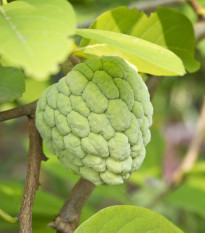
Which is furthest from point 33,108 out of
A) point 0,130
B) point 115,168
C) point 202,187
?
point 0,130

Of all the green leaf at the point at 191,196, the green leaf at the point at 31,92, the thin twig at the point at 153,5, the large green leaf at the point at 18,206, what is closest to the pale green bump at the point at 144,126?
the large green leaf at the point at 18,206

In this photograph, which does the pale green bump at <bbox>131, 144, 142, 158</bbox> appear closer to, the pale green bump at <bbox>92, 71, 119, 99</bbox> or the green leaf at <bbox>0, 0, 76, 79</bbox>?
the pale green bump at <bbox>92, 71, 119, 99</bbox>

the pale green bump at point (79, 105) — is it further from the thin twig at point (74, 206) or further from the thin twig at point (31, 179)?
the thin twig at point (74, 206)

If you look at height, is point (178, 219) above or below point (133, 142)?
below

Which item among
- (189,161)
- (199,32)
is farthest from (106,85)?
(189,161)

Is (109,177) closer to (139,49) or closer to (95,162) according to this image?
(95,162)

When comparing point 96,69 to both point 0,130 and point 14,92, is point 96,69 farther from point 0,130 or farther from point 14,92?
point 0,130
